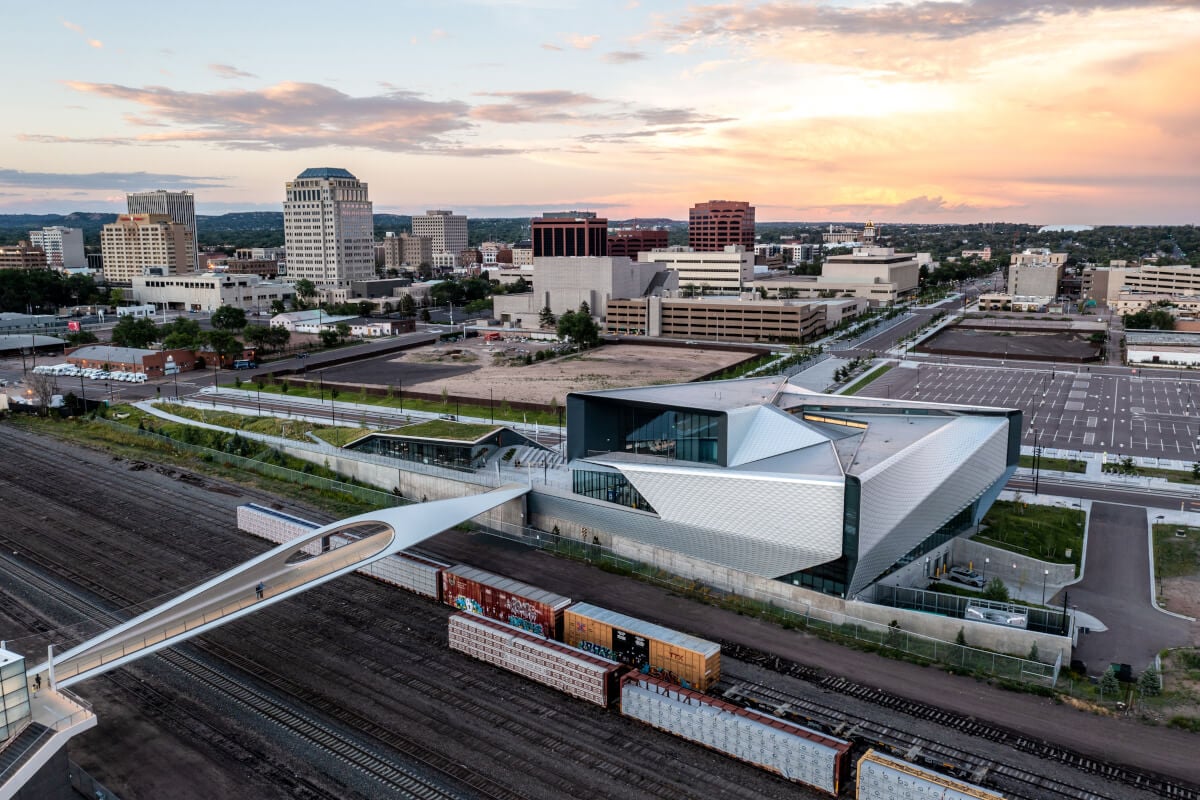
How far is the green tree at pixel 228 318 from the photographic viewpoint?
121250 mm

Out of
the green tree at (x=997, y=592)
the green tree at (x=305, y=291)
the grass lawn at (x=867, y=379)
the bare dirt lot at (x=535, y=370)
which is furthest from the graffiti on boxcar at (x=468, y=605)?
the green tree at (x=305, y=291)

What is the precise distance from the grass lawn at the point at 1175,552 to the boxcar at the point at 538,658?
27292 mm

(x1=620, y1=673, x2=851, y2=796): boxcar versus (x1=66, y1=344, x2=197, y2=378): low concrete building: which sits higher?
(x1=66, y1=344, x2=197, y2=378): low concrete building

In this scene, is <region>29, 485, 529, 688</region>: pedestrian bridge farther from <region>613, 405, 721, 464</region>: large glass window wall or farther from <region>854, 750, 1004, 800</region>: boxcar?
<region>854, 750, 1004, 800</region>: boxcar

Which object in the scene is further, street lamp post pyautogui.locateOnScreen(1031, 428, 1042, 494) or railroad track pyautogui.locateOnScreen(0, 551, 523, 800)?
street lamp post pyautogui.locateOnScreen(1031, 428, 1042, 494)

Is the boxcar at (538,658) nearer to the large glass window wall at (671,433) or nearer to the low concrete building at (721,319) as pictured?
the large glass window wall at (671,433)

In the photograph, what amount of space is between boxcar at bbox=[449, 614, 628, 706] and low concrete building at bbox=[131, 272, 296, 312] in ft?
475

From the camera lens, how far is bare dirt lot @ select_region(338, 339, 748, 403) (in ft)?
285

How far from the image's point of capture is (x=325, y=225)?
592ft

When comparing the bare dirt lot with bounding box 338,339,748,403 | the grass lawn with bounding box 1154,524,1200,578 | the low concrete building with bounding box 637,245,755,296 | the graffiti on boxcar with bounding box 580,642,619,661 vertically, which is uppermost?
the low concrete building with bounding box 637,245,755,296

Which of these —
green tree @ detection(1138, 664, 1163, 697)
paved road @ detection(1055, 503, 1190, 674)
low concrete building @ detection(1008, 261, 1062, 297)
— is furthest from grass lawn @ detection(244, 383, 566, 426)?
low concrete building @ detection(1008, 261, 1062, 297)

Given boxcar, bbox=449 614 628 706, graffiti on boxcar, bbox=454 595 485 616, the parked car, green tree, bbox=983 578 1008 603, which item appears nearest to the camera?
boxcar, bbox=449 614 628 706

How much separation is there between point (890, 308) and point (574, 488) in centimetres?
13493

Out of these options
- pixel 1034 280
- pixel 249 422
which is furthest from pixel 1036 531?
pixel 1034 280
